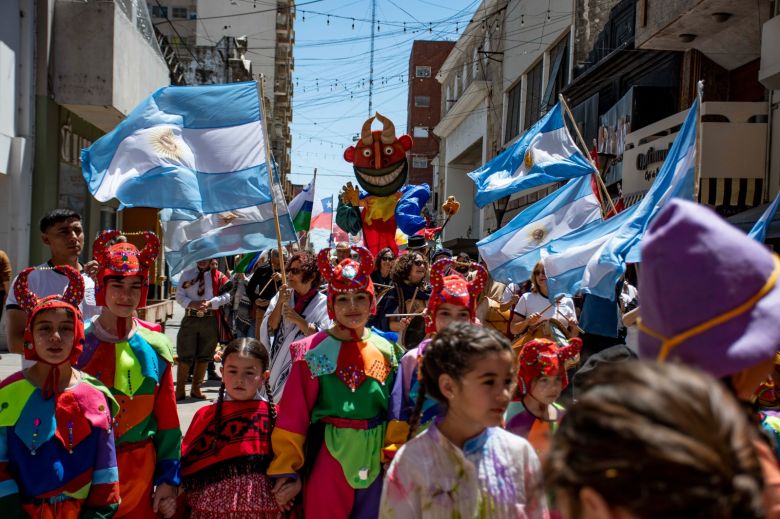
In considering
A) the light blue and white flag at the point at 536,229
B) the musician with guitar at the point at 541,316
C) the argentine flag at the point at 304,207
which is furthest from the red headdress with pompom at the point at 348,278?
the argentine flag at the point at 304,207

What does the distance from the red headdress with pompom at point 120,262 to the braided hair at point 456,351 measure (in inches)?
75.5

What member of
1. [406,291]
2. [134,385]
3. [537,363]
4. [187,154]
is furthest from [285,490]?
[187,154]

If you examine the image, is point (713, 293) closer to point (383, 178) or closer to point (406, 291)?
point (406, 291)

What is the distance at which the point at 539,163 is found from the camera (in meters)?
9.41

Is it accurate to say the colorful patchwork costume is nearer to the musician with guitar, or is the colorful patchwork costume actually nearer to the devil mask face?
the musician with guitar

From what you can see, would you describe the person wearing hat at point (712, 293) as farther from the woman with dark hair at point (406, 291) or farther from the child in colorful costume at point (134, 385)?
the woman with dark hair at point (406, 291)

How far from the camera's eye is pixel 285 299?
6.16 m

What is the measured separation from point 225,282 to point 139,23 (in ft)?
26.4

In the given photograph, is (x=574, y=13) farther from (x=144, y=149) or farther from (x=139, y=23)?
(x=144, y=149)

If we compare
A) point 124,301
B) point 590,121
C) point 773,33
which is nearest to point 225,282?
point 124,301

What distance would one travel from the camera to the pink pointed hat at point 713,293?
1.49 m

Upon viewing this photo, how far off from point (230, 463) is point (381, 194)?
5.56m

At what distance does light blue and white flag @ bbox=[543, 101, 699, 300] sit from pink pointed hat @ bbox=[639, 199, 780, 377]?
447 cm

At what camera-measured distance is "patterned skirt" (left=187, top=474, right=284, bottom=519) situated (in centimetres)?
401
